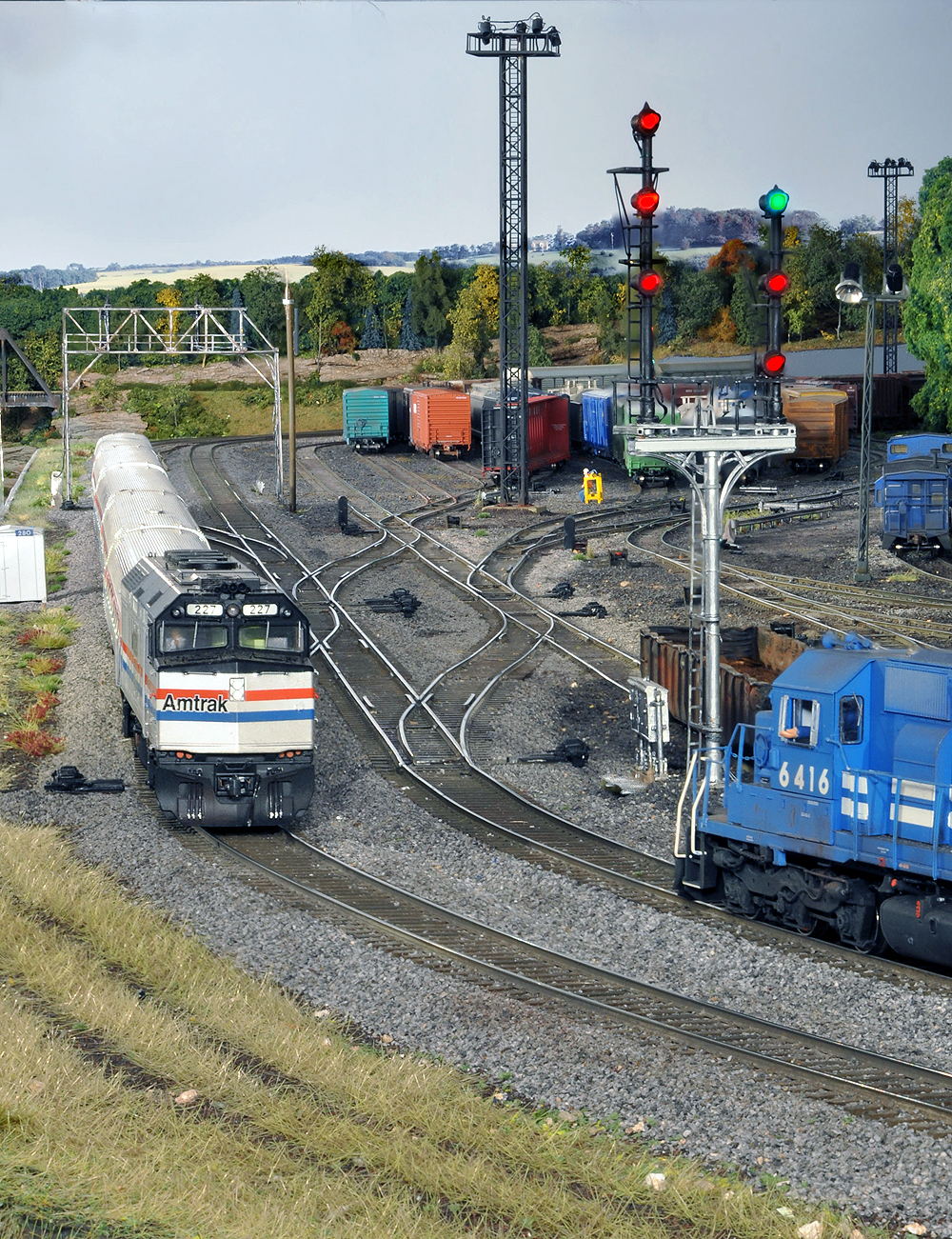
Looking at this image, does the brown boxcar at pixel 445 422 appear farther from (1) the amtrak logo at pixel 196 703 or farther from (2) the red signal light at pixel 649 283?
(2) the red signal light at pixel 649 283

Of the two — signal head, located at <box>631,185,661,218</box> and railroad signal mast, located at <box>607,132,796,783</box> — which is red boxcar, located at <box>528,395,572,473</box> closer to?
railroad signal mast, located at <box>607,132,796,783</box>

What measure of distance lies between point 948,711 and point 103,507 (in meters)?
24.9

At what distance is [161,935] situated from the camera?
53.4 feet

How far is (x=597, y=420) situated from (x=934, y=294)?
15252mm

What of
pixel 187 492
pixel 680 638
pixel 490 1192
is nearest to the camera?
pixel 490 1192

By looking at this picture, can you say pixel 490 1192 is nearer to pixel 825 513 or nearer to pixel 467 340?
pixel 825 513


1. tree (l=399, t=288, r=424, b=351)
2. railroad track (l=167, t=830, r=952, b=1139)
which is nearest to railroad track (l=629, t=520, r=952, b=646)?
railroad track (l=167, t=830, r=952, b=1139)

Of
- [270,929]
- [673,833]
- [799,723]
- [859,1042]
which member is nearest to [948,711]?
[799,723]

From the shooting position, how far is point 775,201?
16859mm

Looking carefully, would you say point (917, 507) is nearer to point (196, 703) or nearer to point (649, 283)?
point (649, 283)

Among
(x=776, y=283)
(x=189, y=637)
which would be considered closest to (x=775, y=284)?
(x=776, y=283)

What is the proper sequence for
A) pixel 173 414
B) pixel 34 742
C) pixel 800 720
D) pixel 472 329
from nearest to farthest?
pixel 800 720, pixel 34 742, pixel 173 414, pixel 472 329

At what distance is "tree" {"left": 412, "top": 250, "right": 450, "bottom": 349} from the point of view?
381ft

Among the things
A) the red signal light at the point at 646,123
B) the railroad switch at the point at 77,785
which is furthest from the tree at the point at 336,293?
the red signal light at the point at 646,123
